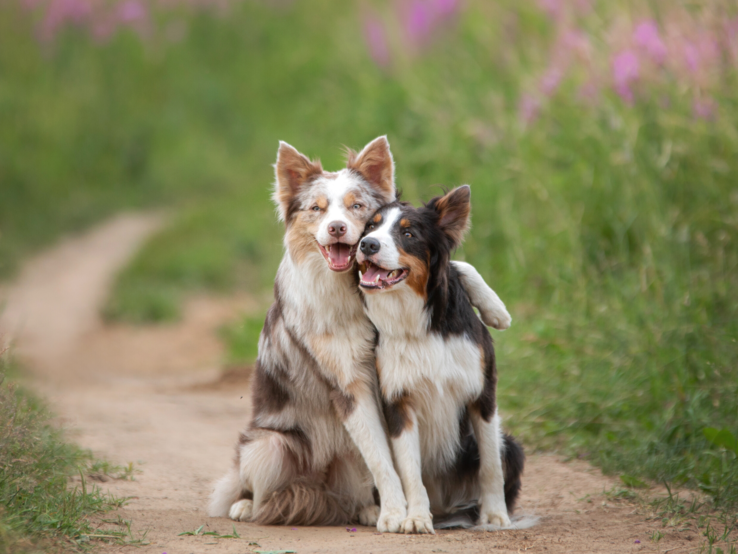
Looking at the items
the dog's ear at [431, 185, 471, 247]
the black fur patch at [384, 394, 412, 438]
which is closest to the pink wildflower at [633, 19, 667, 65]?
the dog's ear at [431, 185, 471, 247]

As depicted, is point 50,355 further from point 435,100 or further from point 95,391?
point 435,100

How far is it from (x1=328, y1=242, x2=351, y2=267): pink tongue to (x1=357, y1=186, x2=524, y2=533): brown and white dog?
0.31ft

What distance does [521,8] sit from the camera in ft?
33.6

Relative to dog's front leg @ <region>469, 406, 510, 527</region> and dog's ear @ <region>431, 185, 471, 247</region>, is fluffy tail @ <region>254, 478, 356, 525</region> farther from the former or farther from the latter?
dog's ear @ <region>431, 185, 471, 247</region>

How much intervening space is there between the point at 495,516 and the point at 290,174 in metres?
1.98

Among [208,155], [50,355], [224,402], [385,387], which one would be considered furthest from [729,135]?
[208,155]

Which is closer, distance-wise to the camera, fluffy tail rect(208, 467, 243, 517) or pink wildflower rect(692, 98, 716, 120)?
fluffy tail rect(208, 467, 243, 517)

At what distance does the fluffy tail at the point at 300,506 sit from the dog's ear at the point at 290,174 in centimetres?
136

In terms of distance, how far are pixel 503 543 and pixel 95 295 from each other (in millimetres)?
7728

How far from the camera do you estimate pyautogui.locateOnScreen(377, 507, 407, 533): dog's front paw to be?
3.51 m

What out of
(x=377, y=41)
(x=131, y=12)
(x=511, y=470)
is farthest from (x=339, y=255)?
(x=131, y=12)

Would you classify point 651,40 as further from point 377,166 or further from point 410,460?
point 410,460

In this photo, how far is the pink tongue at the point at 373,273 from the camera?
3.47 metres

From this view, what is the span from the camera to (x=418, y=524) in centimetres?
349
